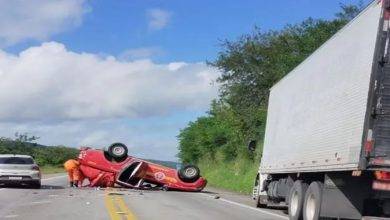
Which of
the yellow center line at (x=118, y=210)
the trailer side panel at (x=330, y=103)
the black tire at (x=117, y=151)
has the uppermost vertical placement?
the trailer side panel at (x=330, y=103)

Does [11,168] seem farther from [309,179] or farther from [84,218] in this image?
[309,179]

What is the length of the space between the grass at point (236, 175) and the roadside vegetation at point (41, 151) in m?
36.4

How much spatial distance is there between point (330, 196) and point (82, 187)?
20037 mm

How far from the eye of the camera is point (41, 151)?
324ft

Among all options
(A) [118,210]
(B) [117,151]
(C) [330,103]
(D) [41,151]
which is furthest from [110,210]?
(D) [41,151]

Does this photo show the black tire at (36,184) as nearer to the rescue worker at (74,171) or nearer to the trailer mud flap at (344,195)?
the rescue worker at (74,171)

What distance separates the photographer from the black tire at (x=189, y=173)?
31.9m

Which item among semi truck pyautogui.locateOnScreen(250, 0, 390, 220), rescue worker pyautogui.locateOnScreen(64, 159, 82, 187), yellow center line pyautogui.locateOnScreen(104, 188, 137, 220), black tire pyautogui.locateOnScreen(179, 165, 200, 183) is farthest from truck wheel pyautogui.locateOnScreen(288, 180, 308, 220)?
rescue worker pyautogui.locateOnScreen(64, 159, 82, 187)

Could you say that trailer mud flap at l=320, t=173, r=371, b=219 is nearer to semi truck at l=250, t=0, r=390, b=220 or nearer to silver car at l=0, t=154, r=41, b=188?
semi truck at l=250, t=0, r=390, b=220

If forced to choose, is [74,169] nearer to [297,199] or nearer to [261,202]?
[261,202]

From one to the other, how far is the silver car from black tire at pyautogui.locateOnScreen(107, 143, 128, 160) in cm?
330

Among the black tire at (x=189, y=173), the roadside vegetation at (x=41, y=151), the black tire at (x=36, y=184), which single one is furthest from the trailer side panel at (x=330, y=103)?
the roadside vegetation at (x=41, y=151)

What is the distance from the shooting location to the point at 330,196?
528 inches

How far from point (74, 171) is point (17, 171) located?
9.44 ft
